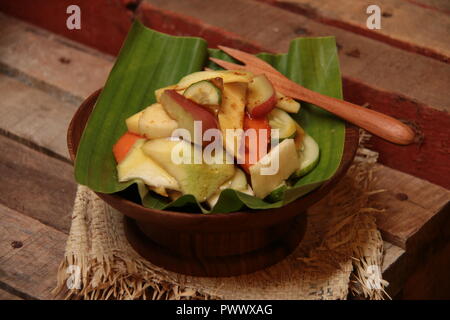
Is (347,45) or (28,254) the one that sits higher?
(347,45)

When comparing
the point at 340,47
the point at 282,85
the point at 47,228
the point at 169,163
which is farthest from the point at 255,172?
the point at 340,47

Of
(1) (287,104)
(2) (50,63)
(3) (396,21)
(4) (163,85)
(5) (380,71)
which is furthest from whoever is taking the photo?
(2) (50,63)

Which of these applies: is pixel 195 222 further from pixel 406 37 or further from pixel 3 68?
pixel 3 68

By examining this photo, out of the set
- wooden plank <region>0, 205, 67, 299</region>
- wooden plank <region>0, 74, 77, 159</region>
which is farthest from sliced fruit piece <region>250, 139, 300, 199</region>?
wooden plank <region>0, 74, 77, 159</region>

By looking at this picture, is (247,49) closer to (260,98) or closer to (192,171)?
(260,98)

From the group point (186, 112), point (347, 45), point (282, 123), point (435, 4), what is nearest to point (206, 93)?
point (186, 112)

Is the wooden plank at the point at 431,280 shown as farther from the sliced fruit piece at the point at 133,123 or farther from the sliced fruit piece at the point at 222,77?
the sliced fruit piece at the point at 133,123
